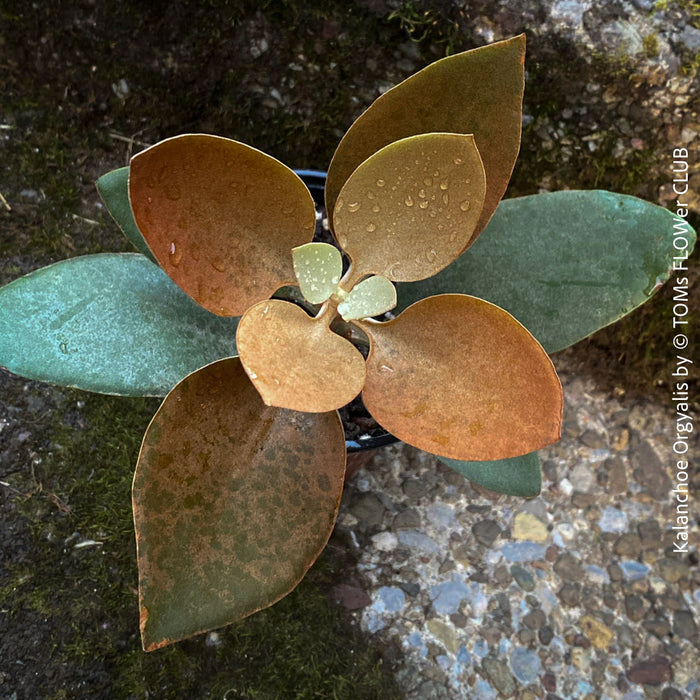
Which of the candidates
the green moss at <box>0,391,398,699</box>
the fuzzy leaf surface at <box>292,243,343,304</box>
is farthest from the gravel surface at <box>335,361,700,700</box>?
the fuzzy leaf surface at <box>292,243,343,304</box>

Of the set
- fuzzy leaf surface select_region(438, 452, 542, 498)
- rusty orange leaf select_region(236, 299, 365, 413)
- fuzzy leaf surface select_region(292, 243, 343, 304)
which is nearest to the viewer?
rusty orange leaf select_region(236, 299, 365, 413)

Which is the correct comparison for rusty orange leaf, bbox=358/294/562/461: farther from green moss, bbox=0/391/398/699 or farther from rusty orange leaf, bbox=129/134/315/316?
green moss, bbox=0/391/398/699

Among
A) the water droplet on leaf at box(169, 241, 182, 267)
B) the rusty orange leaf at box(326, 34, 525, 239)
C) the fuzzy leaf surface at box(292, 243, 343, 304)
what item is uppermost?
the rusty orange leaf at box(326, 34, 525, 239)

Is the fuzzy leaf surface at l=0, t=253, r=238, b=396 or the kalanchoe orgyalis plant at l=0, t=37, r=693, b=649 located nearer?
the kalanchoe orgyalis plant at l=0, t=37, r=693, b=649

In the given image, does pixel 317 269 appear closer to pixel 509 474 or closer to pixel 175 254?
pixel 175 254

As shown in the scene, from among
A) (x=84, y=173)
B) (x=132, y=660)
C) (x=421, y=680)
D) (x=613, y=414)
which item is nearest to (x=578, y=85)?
(x=613, y=414)

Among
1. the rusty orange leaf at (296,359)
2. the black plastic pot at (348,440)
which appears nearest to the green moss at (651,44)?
the black plastic pot at (348,440)

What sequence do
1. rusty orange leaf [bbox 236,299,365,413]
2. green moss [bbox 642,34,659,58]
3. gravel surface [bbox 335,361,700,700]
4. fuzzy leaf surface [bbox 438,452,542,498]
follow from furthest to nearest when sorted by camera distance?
gravel surface [bbox 335,361,700,700]
green moss [bbox 642,34,659,58]
fuzzy leaf surface [bbox 438,452,542,498]
rusty orange leaf [bbox 236,299,365,413]
